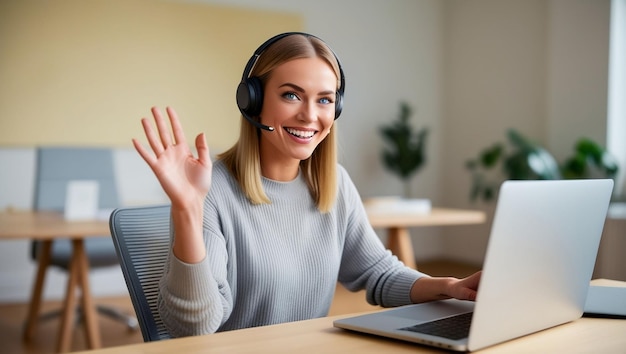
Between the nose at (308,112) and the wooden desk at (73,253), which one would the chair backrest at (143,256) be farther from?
the wooden desk at (73,253)

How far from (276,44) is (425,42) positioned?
201 inches

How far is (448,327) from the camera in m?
1.05

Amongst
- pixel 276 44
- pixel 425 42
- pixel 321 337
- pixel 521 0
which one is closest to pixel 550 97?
pixel 521 0

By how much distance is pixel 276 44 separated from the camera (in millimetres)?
1429

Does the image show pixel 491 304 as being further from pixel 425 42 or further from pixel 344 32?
pixel 425 42

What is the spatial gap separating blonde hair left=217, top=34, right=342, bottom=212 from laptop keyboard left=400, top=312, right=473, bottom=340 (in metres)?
0.47

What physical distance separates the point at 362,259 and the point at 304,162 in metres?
0.25

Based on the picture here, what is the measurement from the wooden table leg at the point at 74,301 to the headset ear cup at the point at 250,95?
2138mm

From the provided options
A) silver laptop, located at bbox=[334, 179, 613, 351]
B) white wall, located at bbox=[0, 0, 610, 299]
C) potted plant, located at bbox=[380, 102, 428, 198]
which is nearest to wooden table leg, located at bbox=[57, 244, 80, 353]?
white wall, located at bbox=[0, 0, 610, 299]

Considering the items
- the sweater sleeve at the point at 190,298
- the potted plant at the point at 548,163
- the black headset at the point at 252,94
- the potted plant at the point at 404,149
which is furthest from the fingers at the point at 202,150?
the potted plant at the point at 404,149

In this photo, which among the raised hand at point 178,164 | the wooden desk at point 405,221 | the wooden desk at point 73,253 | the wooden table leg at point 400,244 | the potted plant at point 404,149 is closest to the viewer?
the raised hand at point 178,164

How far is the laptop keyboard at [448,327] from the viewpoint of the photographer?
100cm

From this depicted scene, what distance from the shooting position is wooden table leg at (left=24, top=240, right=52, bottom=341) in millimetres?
3584

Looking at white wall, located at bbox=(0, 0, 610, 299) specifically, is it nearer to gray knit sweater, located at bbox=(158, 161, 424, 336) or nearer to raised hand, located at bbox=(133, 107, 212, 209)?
gray knit sweater, located at bbox=(158, 161, 424, 336)
